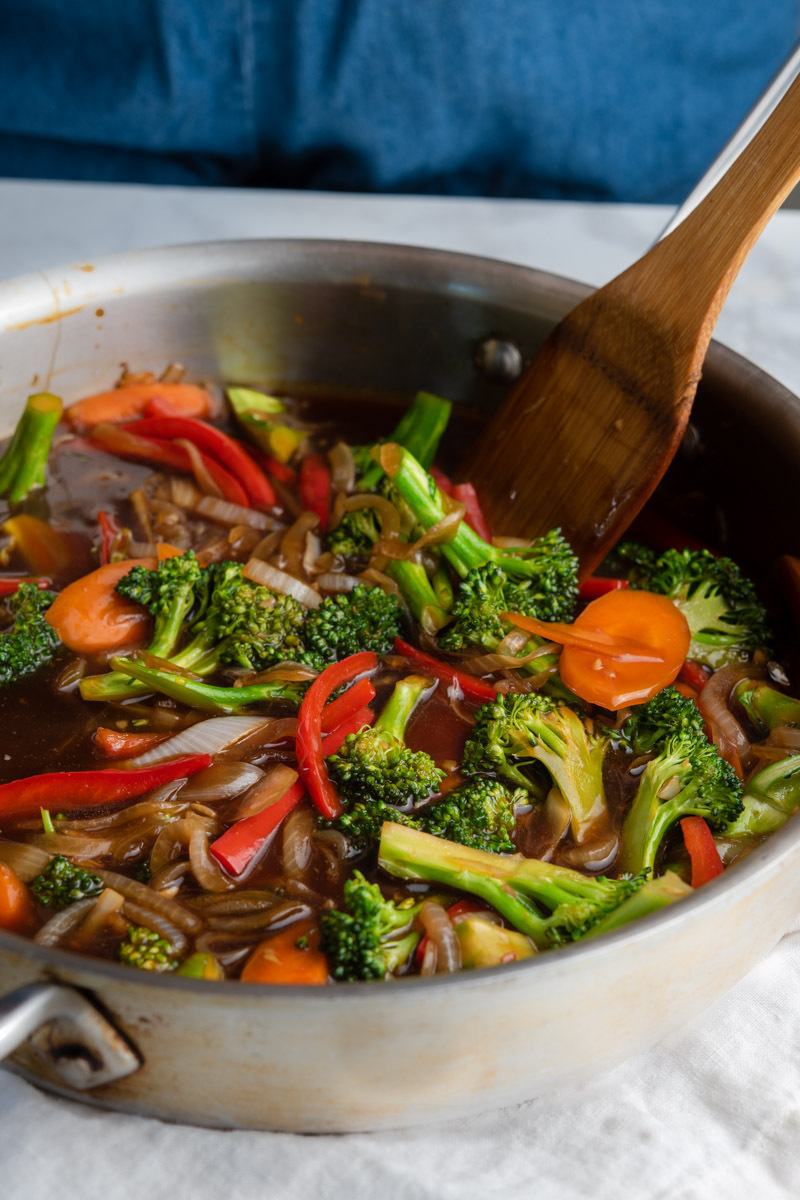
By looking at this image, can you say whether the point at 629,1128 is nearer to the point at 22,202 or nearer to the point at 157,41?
the point at 22,202

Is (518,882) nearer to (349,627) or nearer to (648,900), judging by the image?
(648,900)

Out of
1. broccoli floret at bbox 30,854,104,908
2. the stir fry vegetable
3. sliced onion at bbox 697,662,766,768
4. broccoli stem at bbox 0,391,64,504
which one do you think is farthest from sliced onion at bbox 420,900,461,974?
broccoli stem at bbox 0,391,64,504

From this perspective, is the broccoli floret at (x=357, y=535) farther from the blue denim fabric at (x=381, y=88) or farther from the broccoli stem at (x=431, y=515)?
the blue denim fabric at (x=381, y=88)

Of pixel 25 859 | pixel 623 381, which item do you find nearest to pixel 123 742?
pixel 25 859

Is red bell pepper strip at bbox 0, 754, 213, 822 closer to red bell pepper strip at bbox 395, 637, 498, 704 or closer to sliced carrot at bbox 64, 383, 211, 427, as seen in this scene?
red bell pepper strip at bbox 395, 637, 498, 704

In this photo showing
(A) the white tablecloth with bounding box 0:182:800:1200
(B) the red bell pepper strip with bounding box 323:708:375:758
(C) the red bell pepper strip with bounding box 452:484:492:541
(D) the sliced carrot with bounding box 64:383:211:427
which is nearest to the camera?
(A) the white tablecloth with bounding box 0:182:800:1200

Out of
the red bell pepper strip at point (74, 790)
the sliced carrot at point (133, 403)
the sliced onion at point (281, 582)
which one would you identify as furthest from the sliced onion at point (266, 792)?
the sliced carrot at point (133, 403)

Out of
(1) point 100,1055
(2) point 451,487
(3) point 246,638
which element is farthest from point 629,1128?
(2) point 451,487
